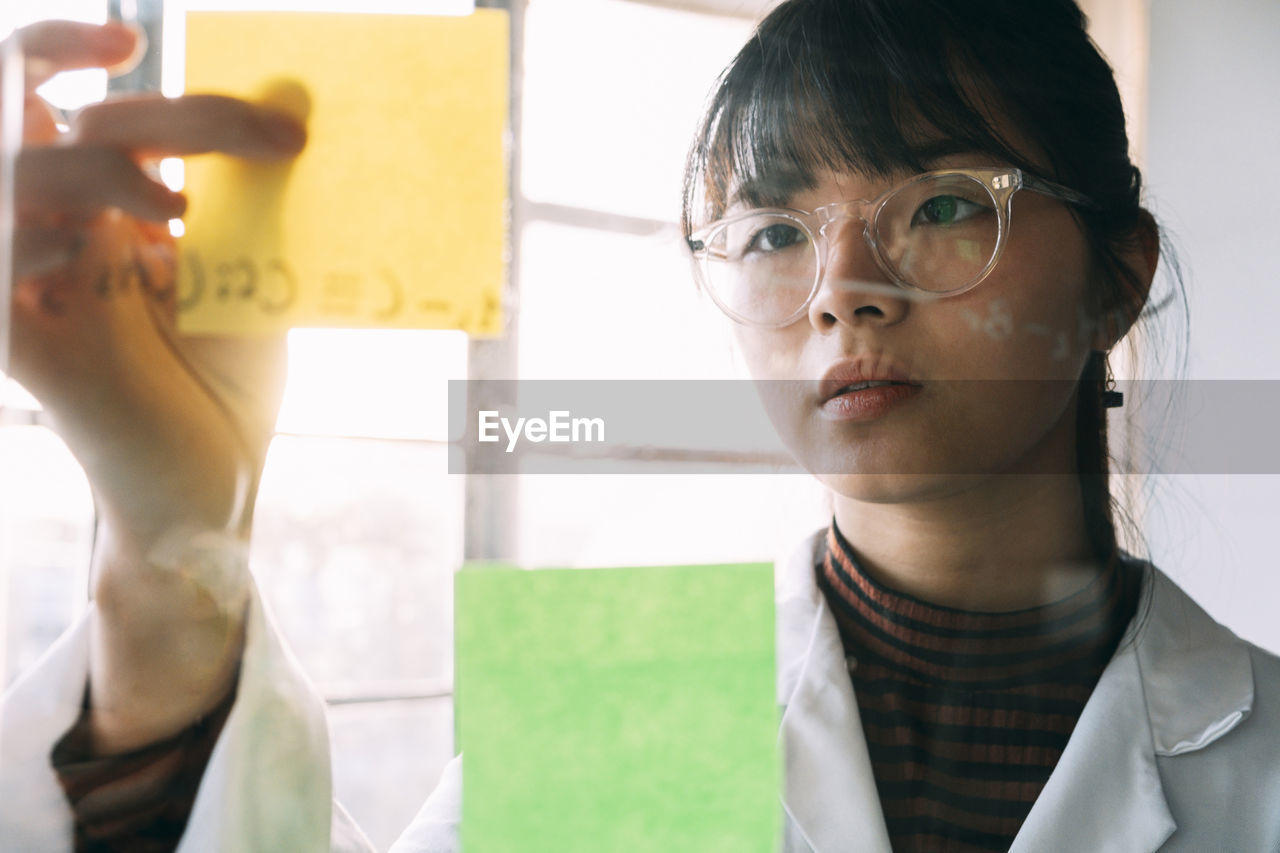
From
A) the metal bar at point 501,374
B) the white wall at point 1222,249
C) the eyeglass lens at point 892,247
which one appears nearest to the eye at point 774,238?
the eyeglass lens at point 892,247

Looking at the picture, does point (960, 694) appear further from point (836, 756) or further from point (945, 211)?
point (945, 211)

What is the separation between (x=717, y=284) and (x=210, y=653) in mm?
279

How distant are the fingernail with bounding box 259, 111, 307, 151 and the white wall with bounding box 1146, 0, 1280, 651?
0.43 m

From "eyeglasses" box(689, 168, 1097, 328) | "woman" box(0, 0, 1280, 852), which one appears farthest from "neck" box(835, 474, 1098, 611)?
"eyeglasses" box(689, 168, 1097, 328)

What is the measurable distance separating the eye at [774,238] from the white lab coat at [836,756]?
145 mm

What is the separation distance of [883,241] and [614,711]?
9.3 inches

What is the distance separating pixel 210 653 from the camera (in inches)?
15.0

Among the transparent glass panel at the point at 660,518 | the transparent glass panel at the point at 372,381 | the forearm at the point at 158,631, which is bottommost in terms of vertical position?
the forearm at the point at 158,631

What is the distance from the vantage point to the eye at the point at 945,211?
398mm

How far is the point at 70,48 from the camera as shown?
38 centimetres

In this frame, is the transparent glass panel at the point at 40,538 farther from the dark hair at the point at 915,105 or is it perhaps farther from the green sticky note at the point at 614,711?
the dark hair at the point at 915,105

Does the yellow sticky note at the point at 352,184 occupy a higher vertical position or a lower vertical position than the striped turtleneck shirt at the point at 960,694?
higher

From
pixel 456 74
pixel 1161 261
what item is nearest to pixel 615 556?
pixel 456 74

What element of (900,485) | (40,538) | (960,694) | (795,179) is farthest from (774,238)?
(40,538)
